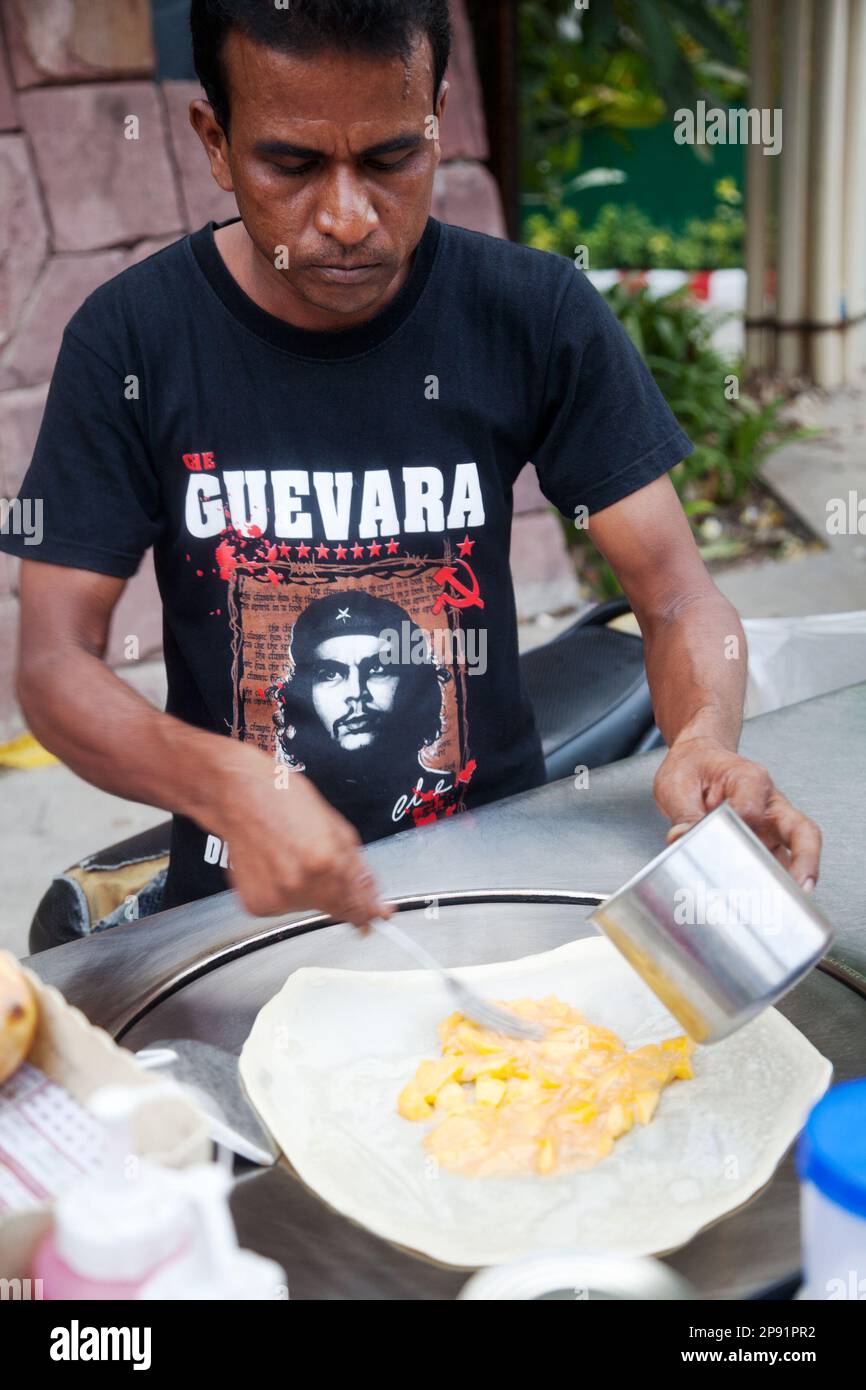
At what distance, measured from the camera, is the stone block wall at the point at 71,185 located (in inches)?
133

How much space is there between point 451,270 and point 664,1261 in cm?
118

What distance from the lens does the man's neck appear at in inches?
64.1

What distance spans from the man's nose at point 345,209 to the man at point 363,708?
1.42 feet

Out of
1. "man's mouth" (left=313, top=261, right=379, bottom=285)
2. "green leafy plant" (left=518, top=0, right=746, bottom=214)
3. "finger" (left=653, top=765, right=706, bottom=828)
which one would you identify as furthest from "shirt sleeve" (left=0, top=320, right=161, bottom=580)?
"green leafy plant" (left=518, top=0, right=746, bottom=214)

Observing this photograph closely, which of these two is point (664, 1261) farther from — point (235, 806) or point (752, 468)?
point (752, 468)

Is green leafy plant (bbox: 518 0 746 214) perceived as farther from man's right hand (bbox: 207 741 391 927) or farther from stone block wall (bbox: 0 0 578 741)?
man's right hand (bbox: 207 741 391 927)

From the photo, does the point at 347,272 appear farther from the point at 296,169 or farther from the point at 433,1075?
the point at 433,1075

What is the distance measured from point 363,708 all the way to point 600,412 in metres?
0.47

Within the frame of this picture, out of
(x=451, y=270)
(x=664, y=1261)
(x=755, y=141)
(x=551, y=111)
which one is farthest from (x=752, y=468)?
(x=664, y=1261)

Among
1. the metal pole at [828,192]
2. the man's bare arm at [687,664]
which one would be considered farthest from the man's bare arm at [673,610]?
the metal pole at [828,192]

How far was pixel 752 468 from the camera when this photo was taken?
5.24 meters

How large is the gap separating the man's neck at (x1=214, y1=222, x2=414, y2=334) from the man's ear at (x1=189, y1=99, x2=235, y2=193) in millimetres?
105

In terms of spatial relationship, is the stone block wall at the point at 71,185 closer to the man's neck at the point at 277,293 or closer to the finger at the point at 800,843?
the man's neck at the point at 277,293

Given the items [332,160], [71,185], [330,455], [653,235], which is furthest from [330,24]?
[653,235]
